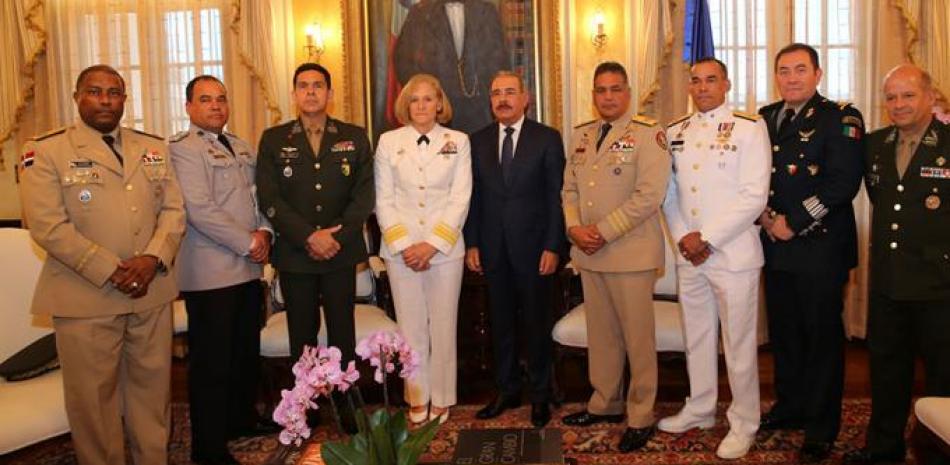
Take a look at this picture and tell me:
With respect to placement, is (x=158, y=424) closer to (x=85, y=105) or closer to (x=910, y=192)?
(x=85, y=105)

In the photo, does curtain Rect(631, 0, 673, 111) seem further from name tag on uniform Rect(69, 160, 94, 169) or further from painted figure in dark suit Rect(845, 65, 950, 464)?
name tag on uniform Rect(69, 160, 94, 169)

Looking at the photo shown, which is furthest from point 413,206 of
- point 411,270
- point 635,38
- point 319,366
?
point 635,38

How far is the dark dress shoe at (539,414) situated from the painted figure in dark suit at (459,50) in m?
2.64

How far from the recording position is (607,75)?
12.1 ft

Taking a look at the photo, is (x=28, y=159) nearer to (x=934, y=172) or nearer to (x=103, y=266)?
(x=103, y=266)

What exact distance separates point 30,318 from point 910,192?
3724 millimetres

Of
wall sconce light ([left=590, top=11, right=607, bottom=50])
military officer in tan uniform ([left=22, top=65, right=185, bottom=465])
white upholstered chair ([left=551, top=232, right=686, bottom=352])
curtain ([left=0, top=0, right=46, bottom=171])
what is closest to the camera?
military officer in tan uniform ([left=22, top=65, right=185, bottom=465])

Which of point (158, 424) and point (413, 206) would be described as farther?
point (413, 206)

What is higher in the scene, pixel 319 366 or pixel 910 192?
pixel 910 192

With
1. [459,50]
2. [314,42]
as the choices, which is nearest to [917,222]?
[459,50]

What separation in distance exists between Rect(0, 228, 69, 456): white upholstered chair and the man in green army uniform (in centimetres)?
104

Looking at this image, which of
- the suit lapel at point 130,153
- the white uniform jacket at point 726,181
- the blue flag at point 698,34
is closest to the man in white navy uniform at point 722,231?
the white uniform jacket at point 726,181

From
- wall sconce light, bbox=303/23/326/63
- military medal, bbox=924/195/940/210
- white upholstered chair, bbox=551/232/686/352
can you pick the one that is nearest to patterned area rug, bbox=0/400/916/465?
white upholstered chair, bbox=551/232/686/352

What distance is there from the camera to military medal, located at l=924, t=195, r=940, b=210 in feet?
10.0
